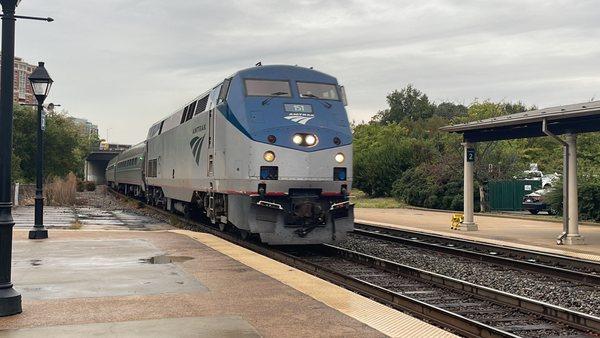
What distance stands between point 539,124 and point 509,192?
692 inches

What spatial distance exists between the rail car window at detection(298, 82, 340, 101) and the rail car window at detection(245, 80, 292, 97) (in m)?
0.33

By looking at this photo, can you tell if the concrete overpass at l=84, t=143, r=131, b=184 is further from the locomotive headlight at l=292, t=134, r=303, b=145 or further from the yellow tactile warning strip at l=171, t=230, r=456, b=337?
the yellow tactile warning strip at l=171, t=230, r=456, b=337

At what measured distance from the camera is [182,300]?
688cm

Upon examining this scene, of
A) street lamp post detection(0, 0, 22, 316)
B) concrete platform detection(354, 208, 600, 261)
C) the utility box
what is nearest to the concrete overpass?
the utility box

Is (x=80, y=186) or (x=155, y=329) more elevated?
(x=80, y=186)

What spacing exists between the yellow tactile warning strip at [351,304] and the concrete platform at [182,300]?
0.01m

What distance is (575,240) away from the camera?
16078mm

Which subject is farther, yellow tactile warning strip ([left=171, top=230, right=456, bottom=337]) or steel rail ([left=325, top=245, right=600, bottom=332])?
steel rail ([left=325, top=245, right=600, bottom=332])

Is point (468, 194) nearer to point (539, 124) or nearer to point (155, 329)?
point (539, 124)

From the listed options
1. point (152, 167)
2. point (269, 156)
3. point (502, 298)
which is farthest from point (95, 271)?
point (152, 167)

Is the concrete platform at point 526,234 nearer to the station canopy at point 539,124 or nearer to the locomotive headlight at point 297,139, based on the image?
the station canopy at point 539,124

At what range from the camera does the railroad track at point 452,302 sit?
23.4ft

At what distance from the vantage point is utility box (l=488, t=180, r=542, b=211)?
33.8 m

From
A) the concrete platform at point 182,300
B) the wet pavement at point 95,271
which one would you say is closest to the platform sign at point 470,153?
the concrete platform at point 182,300
